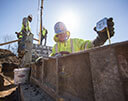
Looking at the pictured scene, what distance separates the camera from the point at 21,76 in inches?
203

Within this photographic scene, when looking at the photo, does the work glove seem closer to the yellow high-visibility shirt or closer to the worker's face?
the yellow high-visibility shirt

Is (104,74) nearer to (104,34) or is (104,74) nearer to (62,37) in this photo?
(104,34)

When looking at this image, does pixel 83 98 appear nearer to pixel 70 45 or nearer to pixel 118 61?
pixel 118 61

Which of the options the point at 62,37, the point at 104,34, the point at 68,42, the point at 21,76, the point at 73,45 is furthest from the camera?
the point at 21,76

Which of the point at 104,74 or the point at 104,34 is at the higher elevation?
the point at 104,34

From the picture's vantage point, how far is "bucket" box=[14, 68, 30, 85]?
492cm

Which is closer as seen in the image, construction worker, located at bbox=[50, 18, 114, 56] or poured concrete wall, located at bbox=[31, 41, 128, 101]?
poured concrete wall, located at bbox=[31, 41, 128, 101]

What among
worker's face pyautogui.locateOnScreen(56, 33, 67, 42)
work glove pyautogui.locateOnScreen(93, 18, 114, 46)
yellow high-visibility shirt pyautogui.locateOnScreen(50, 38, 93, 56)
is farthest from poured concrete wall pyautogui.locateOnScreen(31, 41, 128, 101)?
worker's face pyautogui.locateOnScreen(56, 33, 67, 42)

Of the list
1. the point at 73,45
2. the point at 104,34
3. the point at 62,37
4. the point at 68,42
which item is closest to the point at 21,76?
the point at 62,37

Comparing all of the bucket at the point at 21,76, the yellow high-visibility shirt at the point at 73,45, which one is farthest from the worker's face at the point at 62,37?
the bucket at the point at 21,76

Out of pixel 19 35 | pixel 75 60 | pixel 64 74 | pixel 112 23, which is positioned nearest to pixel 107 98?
pixel 75 60

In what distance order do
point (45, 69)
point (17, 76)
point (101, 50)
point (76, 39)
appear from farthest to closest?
point (17, 76) → point (45, 69) → point (76, 39) → point (101, 50)

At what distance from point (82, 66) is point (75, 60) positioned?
24 cm

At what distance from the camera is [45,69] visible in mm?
3051
